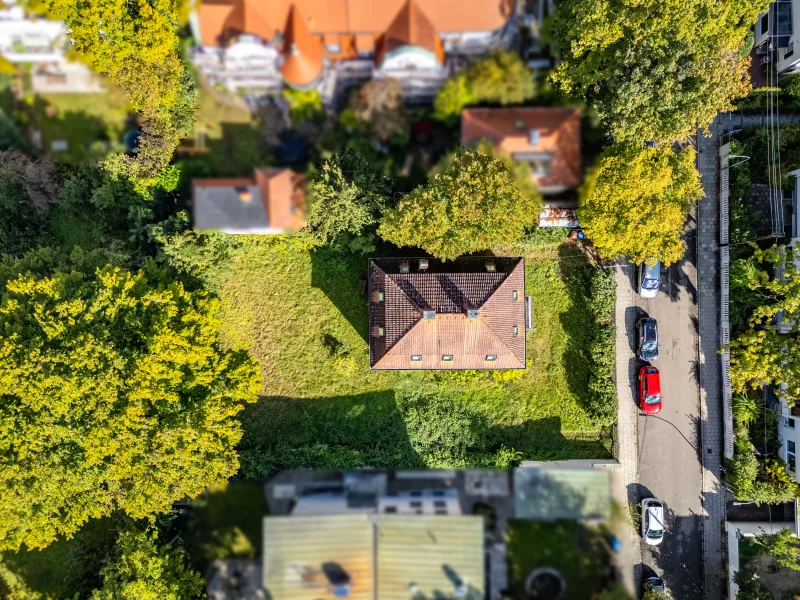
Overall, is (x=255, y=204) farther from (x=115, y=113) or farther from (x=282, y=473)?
(x=282, y=473)

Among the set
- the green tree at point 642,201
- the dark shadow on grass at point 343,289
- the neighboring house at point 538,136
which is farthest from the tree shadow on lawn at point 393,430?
the neighboring house at point 538,136

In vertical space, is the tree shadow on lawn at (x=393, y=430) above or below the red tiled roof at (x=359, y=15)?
below

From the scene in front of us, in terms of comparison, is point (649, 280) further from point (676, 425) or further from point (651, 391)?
point (676, 425)

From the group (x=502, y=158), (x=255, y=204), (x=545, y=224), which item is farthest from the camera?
(x=545, y=224)

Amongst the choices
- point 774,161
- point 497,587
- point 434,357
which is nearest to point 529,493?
point 497,587

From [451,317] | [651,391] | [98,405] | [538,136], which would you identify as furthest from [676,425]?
[98,405]

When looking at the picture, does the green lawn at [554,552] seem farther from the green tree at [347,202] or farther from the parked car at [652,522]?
the green tree at [347,202]
